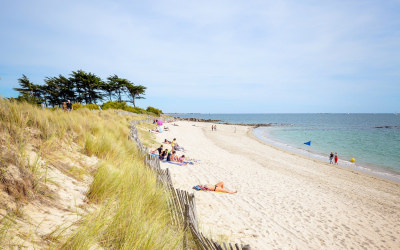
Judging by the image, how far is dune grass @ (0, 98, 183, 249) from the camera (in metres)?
2.09

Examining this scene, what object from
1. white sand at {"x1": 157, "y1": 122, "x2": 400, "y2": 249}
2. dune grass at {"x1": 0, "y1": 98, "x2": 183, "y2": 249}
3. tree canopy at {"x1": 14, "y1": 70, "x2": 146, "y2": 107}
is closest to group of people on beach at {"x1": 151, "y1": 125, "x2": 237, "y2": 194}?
white sand at {"x1": 157, "y1": 122, "x2": 400, "y2": 249}

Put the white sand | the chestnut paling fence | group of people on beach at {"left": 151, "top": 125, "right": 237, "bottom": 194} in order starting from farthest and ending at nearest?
group of people on beach at {"left": 151, "top": 125, "right": 237, "bottom": 194}
the white sand
the chestnut paling fence

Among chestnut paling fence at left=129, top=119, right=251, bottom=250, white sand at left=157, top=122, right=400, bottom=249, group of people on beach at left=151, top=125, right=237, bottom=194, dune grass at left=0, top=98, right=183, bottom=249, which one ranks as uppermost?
dune grass at left=0, top=98, right=183, bottom=249

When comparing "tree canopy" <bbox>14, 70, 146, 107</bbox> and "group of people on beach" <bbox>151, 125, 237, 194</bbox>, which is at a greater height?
"tree canopy" <bbox>14, 70, 146, 107</bbox>

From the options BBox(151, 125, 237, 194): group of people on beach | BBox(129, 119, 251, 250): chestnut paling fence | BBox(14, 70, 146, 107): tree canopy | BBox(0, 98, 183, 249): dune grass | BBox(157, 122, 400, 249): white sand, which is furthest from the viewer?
BBox(14, 70, 146, 107): tree canopy

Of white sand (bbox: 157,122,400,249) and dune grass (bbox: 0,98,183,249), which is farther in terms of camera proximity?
white sand (bbox: 157,122,400,249)

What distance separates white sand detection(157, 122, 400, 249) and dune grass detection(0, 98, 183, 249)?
1.70 metres

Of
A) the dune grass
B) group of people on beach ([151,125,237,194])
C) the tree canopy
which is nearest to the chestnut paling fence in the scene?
the dune grass

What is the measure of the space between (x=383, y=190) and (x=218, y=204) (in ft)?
35.7

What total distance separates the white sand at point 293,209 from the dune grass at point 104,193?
5.59ft

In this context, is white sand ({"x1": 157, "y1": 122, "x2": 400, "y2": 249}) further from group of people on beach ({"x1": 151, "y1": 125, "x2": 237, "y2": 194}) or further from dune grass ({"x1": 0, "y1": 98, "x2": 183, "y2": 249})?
dune grass ({"x1": 0, "y1": 98, "x2": 183, "y2": 249})

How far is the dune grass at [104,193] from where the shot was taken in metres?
2.09

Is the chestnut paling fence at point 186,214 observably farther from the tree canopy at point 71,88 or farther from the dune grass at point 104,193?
the tree canopy at point 71,88

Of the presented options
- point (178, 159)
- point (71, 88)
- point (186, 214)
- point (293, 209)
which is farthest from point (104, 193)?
point (71, 88)
